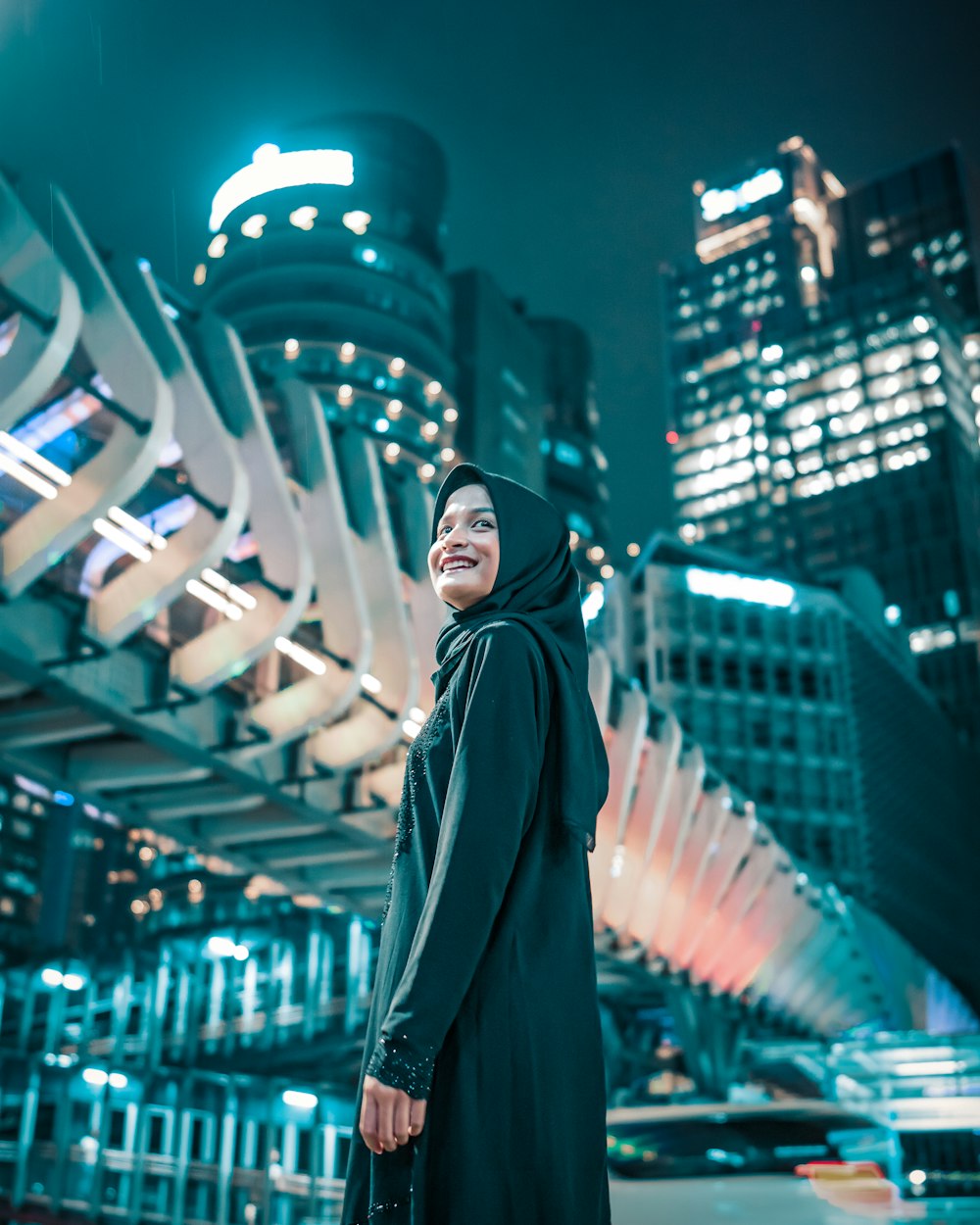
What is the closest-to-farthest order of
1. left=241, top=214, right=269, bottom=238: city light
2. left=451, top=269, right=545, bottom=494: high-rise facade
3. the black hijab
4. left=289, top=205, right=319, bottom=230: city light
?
1. the black hijab
2. left=289, top=205, right=319, bottom=230: city light
3. left=241, top=214, right=269, bottom=238: city light
4. left=451, top=269, right=545, bottom=494: high-rise facade

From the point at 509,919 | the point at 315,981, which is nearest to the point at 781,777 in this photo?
the point at 315,981

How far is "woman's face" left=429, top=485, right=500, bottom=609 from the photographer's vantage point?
2828 mm

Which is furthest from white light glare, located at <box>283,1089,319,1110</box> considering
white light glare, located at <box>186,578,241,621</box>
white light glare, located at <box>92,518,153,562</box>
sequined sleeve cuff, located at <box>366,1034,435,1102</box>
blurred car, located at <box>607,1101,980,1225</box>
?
sequined sleeve cuff, located at <box>366,1034,435,1102</box>

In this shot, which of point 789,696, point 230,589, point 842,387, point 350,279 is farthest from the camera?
point 842,387

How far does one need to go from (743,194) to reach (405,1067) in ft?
546

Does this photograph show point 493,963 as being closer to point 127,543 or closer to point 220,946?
point 127,543

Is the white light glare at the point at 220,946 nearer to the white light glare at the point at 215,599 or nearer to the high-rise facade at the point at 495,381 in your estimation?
the white light glare at the point at 215,599

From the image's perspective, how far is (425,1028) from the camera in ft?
7.24

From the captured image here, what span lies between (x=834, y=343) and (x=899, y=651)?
44541 millimetres

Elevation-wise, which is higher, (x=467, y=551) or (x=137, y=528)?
(x=137, y=528)

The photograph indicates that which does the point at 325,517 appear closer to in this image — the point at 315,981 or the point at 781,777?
the point at 315,981

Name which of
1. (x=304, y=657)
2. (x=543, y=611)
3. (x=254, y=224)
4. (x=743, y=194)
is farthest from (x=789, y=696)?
(x=743, y=194)

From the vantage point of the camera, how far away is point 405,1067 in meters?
2.19

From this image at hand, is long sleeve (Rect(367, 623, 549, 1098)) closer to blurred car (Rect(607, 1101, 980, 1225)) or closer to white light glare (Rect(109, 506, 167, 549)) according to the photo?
blurred car (Rect(607, 1101, 980, 1225))
